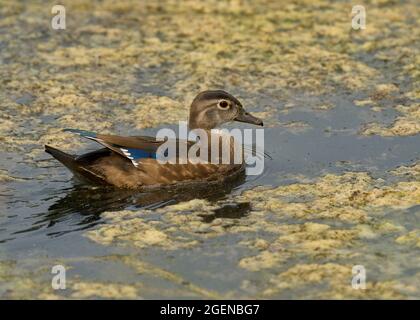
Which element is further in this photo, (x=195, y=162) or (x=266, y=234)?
(x=195, y=162)

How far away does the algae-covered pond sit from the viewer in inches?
263

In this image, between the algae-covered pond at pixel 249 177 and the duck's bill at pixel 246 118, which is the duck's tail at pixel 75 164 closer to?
the algae-covered pond at pixel 249 177

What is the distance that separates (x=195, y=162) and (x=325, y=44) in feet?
12.7

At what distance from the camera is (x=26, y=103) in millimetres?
10117

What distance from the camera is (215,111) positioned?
8.96 meters

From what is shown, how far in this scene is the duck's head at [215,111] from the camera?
8891 mm

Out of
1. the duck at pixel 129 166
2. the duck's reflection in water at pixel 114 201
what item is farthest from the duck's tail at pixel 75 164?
the duck's reflection in water at pixel 114 201

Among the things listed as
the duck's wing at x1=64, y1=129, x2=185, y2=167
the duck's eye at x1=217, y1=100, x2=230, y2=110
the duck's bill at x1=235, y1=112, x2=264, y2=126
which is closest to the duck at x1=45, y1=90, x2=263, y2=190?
the duck's wing at x1=64, y1=129, x2=185, y2=167

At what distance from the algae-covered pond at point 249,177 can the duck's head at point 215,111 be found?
1.39ft

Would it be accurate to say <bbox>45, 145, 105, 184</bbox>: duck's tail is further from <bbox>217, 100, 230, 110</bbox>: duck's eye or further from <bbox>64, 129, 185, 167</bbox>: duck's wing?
<bbox>217, 100, 230, 110</bbox>: duck's eye

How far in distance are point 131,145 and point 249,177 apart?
114cm

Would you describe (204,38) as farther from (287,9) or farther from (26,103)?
(26,103)
